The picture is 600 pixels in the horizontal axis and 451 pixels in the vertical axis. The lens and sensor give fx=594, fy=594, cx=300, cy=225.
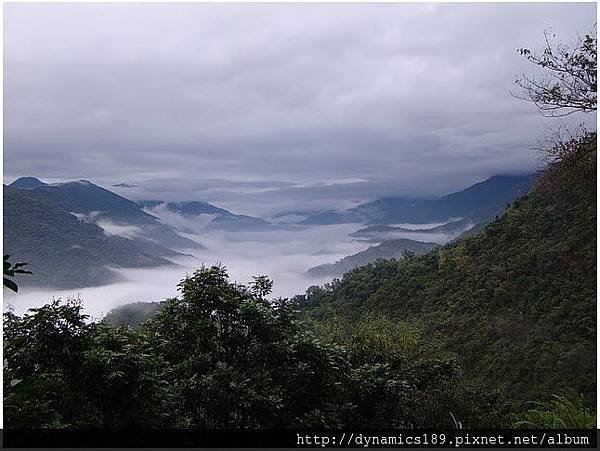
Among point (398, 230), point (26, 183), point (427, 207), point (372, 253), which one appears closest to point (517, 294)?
point (372, 253)

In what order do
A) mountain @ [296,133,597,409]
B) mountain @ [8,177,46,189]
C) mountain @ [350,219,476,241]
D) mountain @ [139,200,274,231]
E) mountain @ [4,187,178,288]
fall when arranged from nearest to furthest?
mountain @ [8,177,46,189] → mountain @ [4,187,178,288] → mountain @ [139,200,274,231] → mountain @ [296,133,597,409] → mountain @ [350,219,476,241]

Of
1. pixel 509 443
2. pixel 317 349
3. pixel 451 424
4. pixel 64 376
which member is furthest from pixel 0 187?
pixel 451 424

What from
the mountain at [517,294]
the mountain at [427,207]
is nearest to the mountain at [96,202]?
the mountain at [427,207]

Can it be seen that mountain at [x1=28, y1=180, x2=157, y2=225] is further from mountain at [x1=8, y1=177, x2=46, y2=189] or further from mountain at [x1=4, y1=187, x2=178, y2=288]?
mountain at [x1=8, y1=177, x2=46, y2=189]

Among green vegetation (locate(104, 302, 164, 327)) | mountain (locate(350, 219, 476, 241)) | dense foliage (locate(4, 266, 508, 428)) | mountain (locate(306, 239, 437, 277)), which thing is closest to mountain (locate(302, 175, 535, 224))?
mountain (locate(350, 219, 476, 241))

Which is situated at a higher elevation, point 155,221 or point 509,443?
point 155,221

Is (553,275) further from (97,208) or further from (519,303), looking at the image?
(97,208)

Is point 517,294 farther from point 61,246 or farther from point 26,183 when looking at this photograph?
point 26,183
